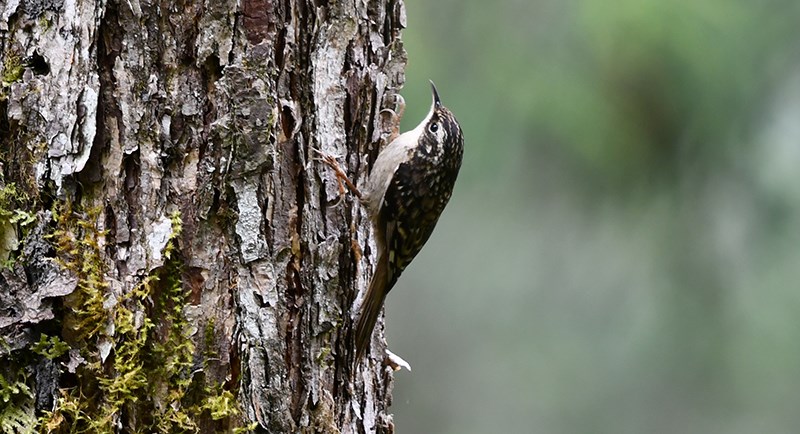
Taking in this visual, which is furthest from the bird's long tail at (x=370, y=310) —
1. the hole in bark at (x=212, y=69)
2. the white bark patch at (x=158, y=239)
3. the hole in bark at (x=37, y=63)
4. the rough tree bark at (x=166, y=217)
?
the hole in bark at (x=37, y=63)

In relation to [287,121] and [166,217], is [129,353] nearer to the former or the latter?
[166,217]

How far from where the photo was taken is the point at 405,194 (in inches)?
107

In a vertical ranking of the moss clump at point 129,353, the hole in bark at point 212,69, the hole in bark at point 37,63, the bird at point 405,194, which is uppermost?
the bird at point 405,194

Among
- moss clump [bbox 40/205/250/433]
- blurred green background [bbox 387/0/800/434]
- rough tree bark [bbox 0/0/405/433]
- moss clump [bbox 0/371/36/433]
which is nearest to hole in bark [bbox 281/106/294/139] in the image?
rough tree bark [bbox 0/0/405/433]

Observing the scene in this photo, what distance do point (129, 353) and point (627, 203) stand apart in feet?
7.55

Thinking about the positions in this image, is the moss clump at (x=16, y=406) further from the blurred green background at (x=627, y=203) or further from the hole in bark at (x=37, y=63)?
the blurred green background at (x=627, y=203)

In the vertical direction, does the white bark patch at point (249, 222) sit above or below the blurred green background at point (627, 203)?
below

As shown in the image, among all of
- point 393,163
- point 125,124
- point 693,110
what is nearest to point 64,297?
point 125,124

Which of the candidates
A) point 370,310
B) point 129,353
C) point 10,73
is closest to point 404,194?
point 370,310

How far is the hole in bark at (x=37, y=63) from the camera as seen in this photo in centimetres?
158

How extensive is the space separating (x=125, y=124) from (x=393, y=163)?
3.24 feet

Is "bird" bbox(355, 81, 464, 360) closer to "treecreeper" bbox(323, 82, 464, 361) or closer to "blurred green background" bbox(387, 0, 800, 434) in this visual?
"treecreeper" bbox(323, 82, 464, 361)

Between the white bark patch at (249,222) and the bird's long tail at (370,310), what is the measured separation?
366mm

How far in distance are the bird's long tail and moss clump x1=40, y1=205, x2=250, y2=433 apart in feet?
1.24
